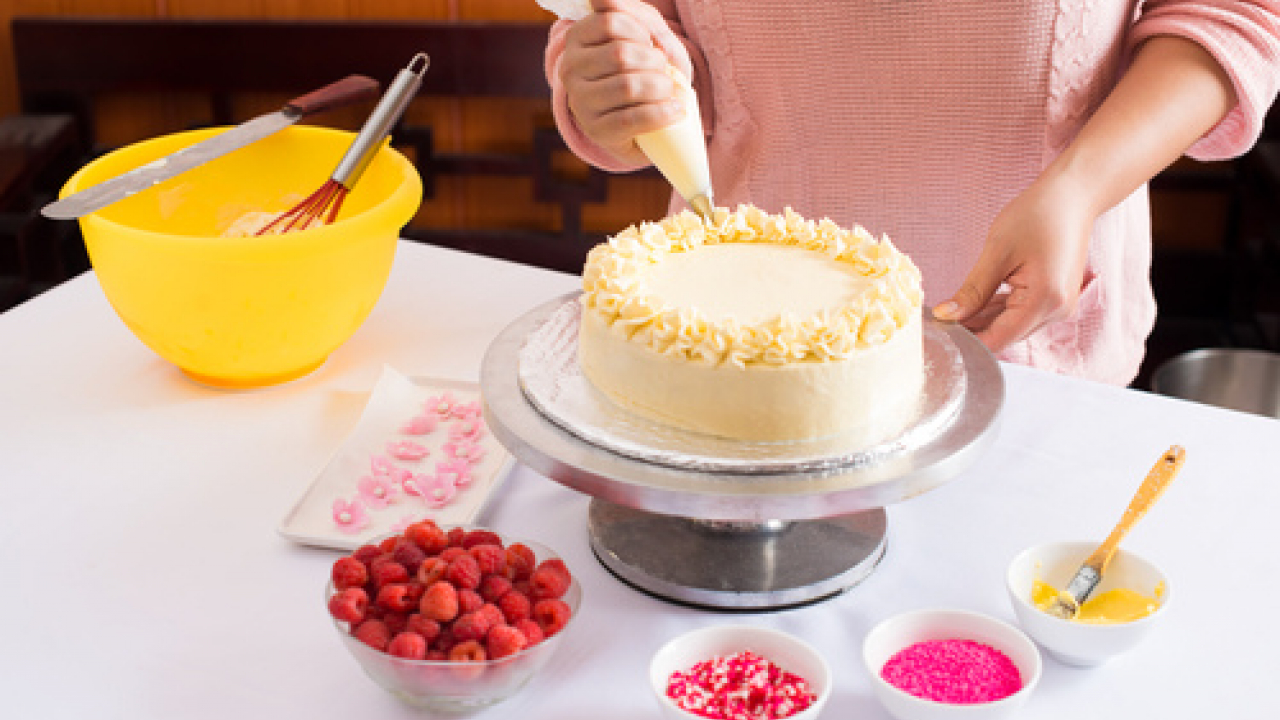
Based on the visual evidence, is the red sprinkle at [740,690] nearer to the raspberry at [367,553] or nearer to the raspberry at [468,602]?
the raspberry at [468,602]

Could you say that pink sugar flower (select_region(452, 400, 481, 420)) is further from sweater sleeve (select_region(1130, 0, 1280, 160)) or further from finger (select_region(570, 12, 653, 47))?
sweater sleeve (select_region(1130, 0, 1280, 160))

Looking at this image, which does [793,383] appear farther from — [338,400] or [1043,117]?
[1043,117]

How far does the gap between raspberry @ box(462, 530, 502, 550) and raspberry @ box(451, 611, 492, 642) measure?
0.11 m

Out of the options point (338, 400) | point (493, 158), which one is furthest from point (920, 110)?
point (493, 158)

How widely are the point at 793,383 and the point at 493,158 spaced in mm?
2329

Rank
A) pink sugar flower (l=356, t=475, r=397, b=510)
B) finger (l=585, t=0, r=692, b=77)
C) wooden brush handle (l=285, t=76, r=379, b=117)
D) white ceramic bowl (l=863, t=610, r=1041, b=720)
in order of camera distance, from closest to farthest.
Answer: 1. white ceramic bowl (l=863, t=610, r=1041, b=720)
2. pink sugar flower (l=356, t=475, r=397, b=510)
3. finger (l=585, t=0, r=692, b=77)
4. wooden brush handle (l=285, t=76, r=379, b=117)

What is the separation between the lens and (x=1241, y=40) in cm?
153

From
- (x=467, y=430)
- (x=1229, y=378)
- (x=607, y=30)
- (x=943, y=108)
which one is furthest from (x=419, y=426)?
(x=1229, y=378)

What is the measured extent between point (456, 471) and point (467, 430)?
0.28 ft

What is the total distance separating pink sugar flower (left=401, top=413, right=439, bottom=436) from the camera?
4.70 ft

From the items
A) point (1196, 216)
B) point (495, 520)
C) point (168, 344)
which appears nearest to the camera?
point (495, 520)

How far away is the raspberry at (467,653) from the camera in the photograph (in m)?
0.97

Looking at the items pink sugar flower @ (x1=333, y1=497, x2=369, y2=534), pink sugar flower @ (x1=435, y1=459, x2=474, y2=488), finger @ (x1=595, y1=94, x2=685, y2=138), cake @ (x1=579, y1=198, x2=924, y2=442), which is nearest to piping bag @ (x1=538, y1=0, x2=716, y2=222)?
finger @ (x1=595, y1=94, x2=685, y2=138)

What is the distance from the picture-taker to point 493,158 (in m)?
3.34
